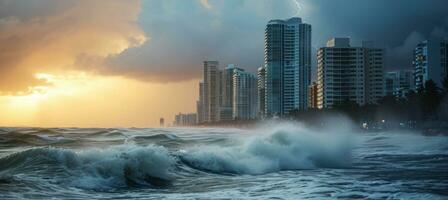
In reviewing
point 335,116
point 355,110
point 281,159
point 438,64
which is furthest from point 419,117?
point 281,159

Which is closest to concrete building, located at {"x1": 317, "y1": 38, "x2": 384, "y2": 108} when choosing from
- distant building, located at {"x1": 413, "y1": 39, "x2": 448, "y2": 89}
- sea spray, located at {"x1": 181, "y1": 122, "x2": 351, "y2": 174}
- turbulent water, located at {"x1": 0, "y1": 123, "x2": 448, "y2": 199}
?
distant building, located at {"x1": 413, "y1": 39, "x2": 448, "y2": 89}

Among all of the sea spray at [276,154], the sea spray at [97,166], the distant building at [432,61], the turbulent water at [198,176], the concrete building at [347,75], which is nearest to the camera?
the turbulent water at [198,176]

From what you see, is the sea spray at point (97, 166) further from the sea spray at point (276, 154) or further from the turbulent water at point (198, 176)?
the sea spray at point (276, 154)

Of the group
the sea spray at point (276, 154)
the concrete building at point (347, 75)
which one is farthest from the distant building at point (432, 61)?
the sea spray at point (276, 154)

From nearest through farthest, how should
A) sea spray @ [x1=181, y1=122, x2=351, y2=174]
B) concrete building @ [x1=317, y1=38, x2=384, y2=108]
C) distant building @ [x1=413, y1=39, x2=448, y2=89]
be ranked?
sea spray @ [x1=181, y1=122, x2=351, y2=174] → distant building @ [x1=413, y1=39, x2=448, y2=89] → concrete building @ [x1=317, y1=38, x2=384, y2=108]

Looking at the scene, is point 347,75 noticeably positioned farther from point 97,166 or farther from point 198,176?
point 97,166

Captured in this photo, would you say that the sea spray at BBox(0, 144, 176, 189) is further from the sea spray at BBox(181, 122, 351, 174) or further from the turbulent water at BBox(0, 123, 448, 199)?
the sea spray at BBox(181, 122, 351, 174)

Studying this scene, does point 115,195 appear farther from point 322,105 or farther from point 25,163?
point 322,105
